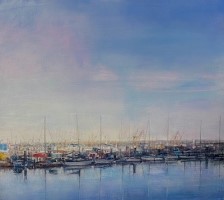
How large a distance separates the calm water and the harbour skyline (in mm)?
191

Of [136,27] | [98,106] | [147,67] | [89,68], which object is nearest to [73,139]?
[98,106]

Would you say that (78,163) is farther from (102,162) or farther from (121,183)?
(121,183)

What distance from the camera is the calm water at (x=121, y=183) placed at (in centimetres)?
212

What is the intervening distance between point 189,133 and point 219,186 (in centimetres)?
33

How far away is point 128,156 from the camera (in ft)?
7.11

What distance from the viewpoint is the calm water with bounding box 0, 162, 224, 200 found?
2.12 m

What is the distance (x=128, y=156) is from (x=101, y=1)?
2.73ft

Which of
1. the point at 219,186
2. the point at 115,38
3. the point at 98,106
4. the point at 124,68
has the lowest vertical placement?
the point at 219,186

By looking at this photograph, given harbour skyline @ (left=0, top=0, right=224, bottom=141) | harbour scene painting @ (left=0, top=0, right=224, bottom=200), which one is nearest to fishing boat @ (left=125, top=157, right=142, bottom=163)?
harbour scene painting @ (left=0, top=0, right=224, bottom=200)

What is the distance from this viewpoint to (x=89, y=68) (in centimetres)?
216

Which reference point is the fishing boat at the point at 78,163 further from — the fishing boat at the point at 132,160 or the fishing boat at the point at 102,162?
the fishing boat at the point at 132,160

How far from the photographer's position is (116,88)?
215cm

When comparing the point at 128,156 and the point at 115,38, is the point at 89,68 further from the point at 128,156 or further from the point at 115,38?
the point at 128,156

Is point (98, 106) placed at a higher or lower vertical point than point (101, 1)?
lower
